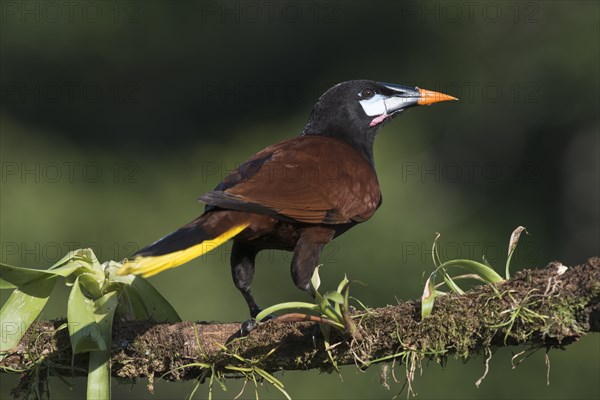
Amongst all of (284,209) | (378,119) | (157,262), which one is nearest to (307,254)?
(284,209)

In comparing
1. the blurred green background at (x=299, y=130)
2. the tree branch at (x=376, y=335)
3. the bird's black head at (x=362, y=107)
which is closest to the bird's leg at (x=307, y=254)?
the tree branch at (x=376, y=335)

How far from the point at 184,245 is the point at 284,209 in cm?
51

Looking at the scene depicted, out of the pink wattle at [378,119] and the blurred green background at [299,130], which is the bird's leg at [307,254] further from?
the blurred green background at [299,130]

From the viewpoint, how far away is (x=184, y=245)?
9.71ft

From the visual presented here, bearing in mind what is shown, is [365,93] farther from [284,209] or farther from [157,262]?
[157,262]

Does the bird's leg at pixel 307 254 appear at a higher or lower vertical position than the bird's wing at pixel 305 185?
lower

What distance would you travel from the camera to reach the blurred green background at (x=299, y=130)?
289 inches

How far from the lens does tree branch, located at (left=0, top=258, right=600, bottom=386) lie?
2.55 meters

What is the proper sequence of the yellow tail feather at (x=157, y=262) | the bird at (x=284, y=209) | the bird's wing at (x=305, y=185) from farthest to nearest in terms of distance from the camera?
the bird's wing at (x=305, y=185) < the bird at (x=284, y=209) < the yellow tail feather at (x=157, y=262)

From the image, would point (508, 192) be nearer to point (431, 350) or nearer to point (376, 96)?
point (376, 96)

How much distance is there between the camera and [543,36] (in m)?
8.63

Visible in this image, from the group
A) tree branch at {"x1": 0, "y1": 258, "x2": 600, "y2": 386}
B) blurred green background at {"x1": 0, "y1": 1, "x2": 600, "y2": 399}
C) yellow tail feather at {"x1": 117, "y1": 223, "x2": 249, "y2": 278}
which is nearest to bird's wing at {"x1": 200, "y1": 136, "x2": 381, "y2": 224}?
yellow tail feather at {"x1": 117, "y1": 223, "x2": 249, "y2": 278}

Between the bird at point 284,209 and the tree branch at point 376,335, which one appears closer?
the tree branch at point 376,335

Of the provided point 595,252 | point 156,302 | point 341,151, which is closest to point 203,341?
point 156,302
